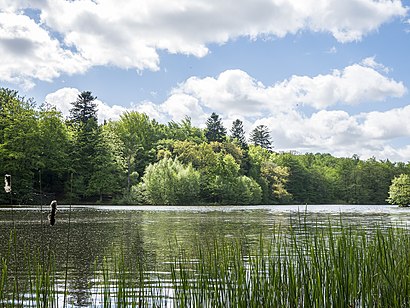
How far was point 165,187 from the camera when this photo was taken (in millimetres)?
55625

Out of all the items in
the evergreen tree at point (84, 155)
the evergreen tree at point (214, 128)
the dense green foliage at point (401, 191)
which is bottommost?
the dense green foliage at point (401, 191)

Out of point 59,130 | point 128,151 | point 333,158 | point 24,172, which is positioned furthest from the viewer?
point 333,158

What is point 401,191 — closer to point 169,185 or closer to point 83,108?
point 169,185

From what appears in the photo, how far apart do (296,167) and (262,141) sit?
22689 millimetres

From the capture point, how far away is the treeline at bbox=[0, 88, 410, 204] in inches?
1897

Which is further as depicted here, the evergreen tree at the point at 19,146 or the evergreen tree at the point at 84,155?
the evergreen tree at the point at 84,155

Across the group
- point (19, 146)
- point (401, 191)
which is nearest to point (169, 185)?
point (19, 146)

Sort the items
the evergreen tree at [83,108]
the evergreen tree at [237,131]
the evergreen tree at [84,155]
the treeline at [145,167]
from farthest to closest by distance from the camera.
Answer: the evergreen tree at [237,131], the evergreen tree at [83,108], the evergreen tree at [84,155], the treeline at [145,167]

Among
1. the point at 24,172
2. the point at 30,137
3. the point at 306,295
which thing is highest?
the point at 30,137

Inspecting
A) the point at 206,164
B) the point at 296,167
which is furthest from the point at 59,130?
the point at 296,167

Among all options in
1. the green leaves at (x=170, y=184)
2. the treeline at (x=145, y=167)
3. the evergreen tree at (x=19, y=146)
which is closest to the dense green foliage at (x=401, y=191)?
the treeline at (x=145, y=167)

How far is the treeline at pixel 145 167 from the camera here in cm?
4819

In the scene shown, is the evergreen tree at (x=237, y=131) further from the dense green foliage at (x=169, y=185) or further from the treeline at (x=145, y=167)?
the dense green foliage at (x=169, y=185)

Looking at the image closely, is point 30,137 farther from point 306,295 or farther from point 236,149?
point 306,295
